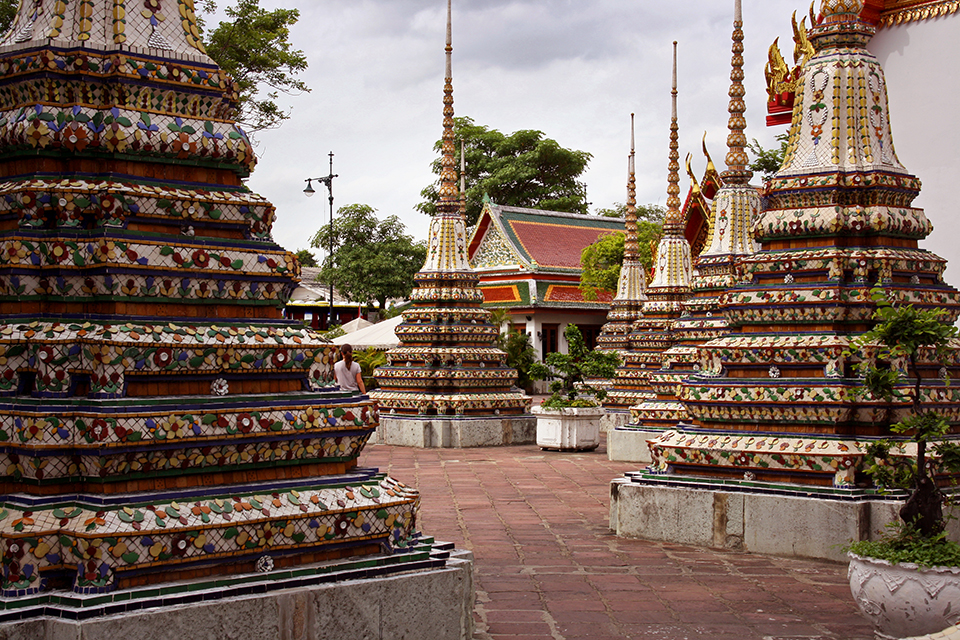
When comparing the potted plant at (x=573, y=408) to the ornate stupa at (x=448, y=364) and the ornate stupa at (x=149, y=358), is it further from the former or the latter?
the ornate stupa at (x=149, y=358)

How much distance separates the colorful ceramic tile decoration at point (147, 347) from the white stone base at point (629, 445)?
9.17 m

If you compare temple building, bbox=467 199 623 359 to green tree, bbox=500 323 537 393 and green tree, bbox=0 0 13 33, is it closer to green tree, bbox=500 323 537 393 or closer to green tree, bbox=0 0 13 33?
green tree, bbox=500 323 537 393

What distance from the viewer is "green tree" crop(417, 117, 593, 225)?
47.6 m

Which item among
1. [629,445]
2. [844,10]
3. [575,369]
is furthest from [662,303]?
[844,10]

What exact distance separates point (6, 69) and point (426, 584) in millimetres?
3305

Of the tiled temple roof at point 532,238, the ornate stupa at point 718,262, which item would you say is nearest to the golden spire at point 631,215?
the ornate stupa at point 718,262

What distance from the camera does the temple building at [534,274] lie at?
37.2m

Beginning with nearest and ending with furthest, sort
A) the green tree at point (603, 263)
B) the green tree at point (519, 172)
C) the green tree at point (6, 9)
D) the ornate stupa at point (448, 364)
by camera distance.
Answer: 1. the green tree at point (6, 9)
2. the ornate stupa at point (448, 364)
3. the green tree at point (603, 263)
4. the green tree at point (519, 172)

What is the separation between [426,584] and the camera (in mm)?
5402

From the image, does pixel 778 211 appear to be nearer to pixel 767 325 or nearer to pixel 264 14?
pixel 767 325

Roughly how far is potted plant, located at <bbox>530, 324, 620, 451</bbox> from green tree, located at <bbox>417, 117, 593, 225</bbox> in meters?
30.9

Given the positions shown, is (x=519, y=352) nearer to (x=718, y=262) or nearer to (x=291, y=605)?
(x=718, y=262)

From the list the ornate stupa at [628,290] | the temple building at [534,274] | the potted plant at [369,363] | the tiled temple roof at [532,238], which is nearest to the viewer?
the ornate stupa at [628,290]

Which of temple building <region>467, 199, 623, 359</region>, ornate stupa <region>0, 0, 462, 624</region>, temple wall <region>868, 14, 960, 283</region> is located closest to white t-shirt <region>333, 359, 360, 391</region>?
temple wall <region>868, 14, 960, 283</region>
